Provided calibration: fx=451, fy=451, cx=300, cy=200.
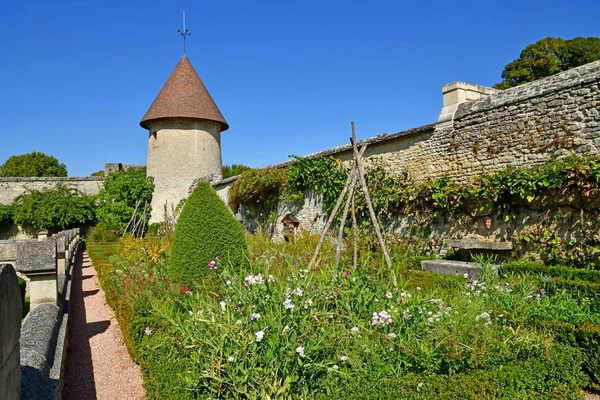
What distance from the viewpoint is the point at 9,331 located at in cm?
136

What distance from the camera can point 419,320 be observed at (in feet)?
10.9

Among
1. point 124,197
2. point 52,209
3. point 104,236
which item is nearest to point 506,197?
point 104,236

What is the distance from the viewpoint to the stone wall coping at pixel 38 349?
2.24 metres

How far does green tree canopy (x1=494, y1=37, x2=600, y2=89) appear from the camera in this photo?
18.5 meters

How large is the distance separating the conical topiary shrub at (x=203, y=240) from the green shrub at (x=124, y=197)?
1451 centimetres

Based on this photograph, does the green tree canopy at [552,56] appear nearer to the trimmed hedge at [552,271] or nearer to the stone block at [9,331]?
the trimmed hedge at [552,271]

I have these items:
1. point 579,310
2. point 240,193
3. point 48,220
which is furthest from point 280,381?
point 48,220

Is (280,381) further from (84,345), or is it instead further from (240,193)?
(240,193)

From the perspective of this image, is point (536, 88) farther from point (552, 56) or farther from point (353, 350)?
point (552, 56)

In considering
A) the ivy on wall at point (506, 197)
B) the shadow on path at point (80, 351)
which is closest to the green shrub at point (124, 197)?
the ivy on wall at point (506, 197)

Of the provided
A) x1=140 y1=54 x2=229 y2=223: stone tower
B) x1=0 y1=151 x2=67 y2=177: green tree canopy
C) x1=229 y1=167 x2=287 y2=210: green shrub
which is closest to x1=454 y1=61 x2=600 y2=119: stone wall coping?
x1=229 y1=167 x2=287 y2=210: green shrub

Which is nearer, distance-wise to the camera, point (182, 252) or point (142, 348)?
point (142, 348)

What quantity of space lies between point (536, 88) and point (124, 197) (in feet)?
59.4

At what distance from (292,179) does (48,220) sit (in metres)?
16.3
